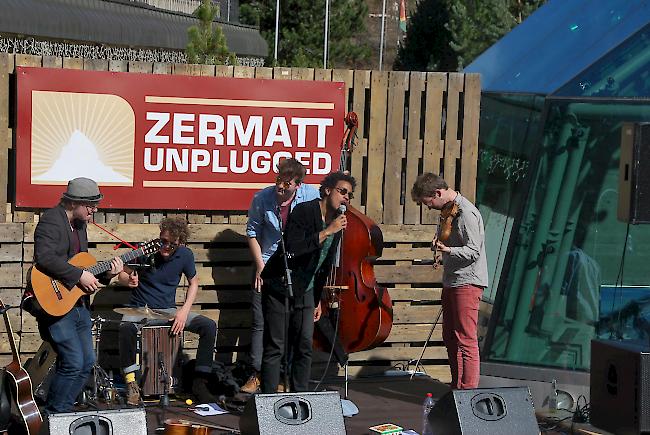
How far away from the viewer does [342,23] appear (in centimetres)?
4231

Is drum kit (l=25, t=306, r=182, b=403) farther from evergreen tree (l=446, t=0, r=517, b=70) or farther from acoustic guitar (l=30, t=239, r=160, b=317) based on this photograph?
evergreen tree (l=446, t=0, r=517, b=70)

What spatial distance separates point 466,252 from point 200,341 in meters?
2.29

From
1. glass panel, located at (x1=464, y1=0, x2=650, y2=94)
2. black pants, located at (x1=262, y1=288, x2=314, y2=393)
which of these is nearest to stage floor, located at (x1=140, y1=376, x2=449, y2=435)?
black pants, located at (x1=262, y1=288, x2=314, y2=393)

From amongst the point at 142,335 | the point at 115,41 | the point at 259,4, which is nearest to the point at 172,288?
the point at 142,335

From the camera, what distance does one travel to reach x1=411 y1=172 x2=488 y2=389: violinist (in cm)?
880

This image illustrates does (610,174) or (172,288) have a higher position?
(610,174)

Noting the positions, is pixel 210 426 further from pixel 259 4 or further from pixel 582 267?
pixel 259 4

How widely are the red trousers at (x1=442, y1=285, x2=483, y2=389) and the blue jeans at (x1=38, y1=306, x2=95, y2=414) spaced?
2.70 m

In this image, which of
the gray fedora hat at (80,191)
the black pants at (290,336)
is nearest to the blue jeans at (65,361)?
the gray fedora hat at (80,191)

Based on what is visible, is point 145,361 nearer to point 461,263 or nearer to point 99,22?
point 461,263

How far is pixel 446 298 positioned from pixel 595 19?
285 cm

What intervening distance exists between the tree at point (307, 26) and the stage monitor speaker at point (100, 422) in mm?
33107

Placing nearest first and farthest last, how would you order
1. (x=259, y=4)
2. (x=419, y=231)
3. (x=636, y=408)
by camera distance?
(x=636, y=408)
(x=419, y=231)
(x=259, y=4)

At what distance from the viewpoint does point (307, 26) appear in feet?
134
